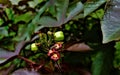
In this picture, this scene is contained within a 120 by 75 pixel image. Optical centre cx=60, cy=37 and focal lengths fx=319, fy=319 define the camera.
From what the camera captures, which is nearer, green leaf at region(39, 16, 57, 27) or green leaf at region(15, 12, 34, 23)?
green leaf at region(39, 16, 57, 27)

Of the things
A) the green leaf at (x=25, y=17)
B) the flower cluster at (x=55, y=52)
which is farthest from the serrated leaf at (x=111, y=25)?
the green leaf at (x=25, y=17)

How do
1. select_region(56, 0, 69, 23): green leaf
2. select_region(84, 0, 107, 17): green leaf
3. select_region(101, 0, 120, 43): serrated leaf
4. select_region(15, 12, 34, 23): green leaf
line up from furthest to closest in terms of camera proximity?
select_region(15, 12, 34, 23): green leaf < select_region(56, 0, 69, 23): green leaf < select_region(84, 0, 107, 17): green leaf < select_region(101, 0, 120, 43): serrated leaf

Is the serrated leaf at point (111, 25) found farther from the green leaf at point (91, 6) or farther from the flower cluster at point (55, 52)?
the flower cluster at point (55, 52)

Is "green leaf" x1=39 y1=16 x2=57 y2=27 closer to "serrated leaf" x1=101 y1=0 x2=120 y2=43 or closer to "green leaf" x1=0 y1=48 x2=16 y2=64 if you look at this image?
"green leaf" x1=0 y1=48 x2=16 y2=64

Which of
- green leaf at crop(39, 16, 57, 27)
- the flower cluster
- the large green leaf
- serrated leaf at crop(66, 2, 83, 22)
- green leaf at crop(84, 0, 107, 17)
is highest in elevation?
green leaf at crop(84, 0, 107, 17)

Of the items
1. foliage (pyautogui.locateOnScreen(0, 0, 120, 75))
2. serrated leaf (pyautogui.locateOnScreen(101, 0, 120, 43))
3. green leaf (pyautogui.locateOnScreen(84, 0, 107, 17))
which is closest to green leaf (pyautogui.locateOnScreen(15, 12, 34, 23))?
foliage (pyautogui.locateOnScreen(0, 0, 120, 75))

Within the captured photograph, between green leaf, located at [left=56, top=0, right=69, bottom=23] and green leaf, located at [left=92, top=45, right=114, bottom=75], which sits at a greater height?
green leaf, located at [left=56, top=0, right=69, bottom=23]

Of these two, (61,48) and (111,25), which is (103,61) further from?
(111,25)
